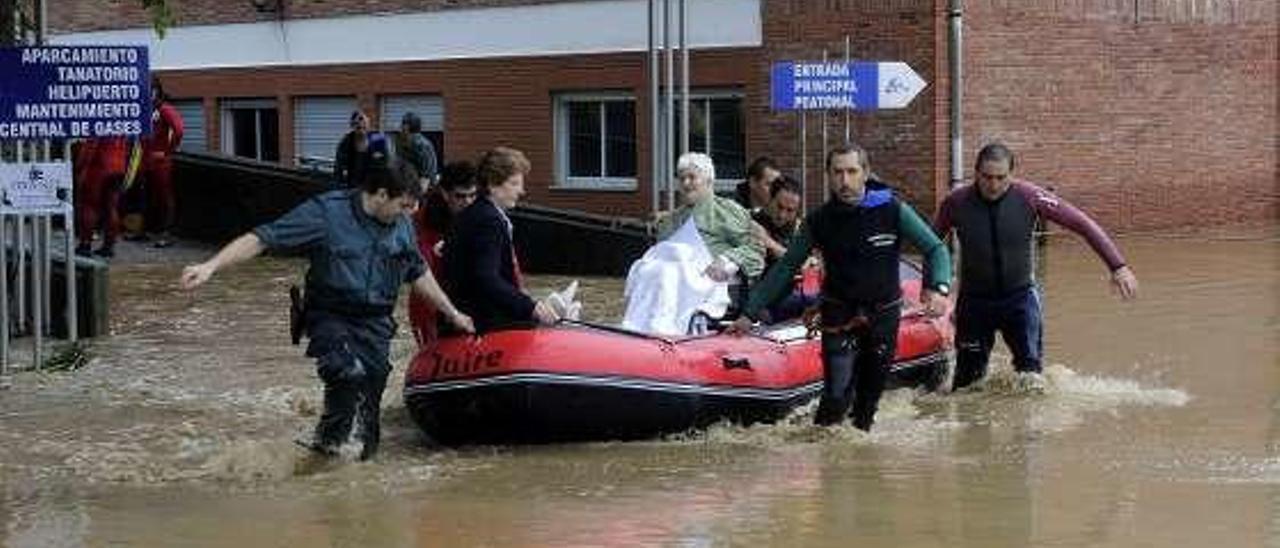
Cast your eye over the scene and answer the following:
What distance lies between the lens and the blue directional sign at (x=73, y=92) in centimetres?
1250

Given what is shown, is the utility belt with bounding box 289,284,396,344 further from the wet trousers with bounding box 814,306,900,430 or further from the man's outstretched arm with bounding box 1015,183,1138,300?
the man's outstretched arm with bounding box 1015,183,1138,300

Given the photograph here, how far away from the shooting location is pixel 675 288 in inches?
440

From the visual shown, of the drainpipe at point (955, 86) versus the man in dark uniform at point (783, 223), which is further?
the drainpipe at point (955, 86)

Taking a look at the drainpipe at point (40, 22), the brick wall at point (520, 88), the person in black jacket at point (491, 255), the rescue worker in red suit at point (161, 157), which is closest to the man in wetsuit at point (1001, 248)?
the person in black jacket at point (491, 255)

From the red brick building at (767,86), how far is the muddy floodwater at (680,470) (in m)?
9.87

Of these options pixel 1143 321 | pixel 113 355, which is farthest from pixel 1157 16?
pixel 113 355

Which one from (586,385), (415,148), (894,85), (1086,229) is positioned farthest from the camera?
(415,148)

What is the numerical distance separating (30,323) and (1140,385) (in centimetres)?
781

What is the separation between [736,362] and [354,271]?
2.34 m

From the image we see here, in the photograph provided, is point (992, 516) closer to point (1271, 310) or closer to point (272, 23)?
point (1271, 310)

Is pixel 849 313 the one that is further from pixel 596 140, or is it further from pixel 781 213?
pixel 596 140

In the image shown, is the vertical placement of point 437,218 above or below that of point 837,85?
below

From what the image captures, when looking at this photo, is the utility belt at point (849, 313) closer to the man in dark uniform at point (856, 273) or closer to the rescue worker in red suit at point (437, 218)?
the man in dark uniform at point (856, 273)

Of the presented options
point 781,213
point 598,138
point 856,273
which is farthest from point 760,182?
point 598,138
